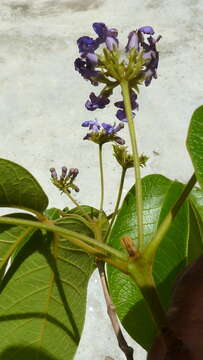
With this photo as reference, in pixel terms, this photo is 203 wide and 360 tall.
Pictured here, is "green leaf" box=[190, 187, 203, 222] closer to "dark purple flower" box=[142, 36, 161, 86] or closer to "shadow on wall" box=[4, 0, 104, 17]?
"dark purple flower" box=[142, 36, 161, 86]

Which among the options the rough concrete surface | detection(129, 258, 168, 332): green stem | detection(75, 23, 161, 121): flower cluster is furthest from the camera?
the rough concrete surface

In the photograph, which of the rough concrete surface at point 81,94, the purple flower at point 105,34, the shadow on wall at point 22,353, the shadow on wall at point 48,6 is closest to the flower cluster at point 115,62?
the purple flower at point 105,34

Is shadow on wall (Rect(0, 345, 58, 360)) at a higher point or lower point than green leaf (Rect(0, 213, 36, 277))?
lower

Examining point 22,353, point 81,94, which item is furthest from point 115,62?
point 81,94

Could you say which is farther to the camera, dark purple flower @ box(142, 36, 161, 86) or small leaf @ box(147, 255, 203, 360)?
dark purple flower @ box(142, 36, 161, 86)

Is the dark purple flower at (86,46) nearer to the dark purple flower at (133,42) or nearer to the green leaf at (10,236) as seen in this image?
the dark purple flower at (133,42)

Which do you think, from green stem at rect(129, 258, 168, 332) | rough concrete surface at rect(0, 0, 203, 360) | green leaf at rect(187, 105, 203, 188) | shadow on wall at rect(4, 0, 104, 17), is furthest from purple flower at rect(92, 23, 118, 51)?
shadow on wall at rect(4, 0, 104, 17)

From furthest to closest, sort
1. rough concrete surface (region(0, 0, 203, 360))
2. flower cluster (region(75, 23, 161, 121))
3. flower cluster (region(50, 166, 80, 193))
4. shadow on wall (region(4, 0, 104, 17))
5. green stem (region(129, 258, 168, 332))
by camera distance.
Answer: shadow on wall (region(4, 0, 104, 17)) < rough concrete surface (region(0, 0, 203, 360)) < flower cluster (region(50, 166, 80, 193)) < flower cluster (region(75, 23, 161, 121)) < green stem (region(129, 258, 168, 332))

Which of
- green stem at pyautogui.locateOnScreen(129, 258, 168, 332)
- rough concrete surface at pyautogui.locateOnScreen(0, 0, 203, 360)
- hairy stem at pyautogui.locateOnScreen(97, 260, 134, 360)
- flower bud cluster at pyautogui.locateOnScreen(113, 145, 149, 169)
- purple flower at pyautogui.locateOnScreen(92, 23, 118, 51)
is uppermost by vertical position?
rough concrete surface at pyautogui.locateOnScreen(0, 0, 203, 360)
